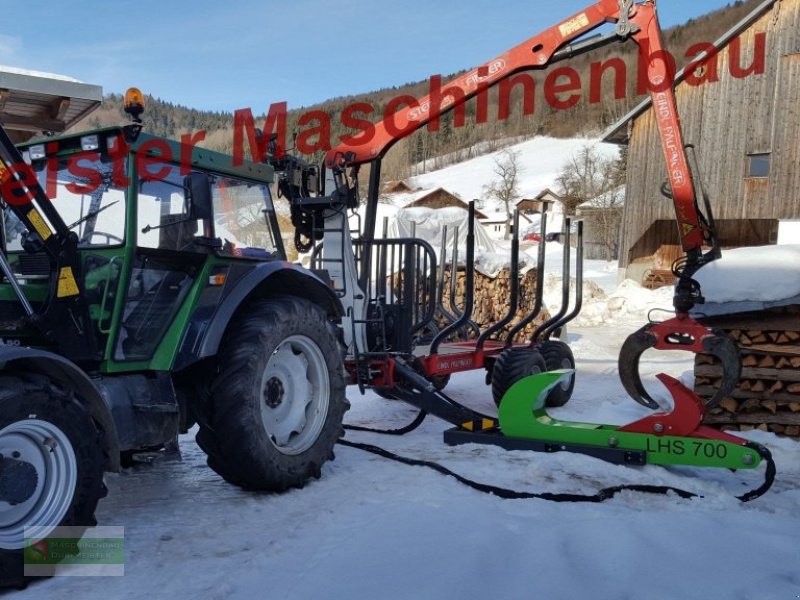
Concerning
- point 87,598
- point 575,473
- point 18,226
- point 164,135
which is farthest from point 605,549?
point 18,226

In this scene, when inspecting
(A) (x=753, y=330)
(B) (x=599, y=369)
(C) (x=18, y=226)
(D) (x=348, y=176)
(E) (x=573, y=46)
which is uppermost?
(E) (x=573, y=46)

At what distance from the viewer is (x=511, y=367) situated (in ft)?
21.7

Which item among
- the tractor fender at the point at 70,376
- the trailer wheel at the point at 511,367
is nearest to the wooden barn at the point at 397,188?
the trailer wheel at the point at 511,367

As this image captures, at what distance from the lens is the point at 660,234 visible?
21109 millimetres

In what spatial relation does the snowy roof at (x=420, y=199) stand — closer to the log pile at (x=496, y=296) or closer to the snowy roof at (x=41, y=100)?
the log pile at (x=496, y=296)

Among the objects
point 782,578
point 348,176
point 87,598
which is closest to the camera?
point 87,598

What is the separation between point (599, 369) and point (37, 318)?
7902 mm

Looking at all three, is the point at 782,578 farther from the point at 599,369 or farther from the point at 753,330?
the point at 599,369

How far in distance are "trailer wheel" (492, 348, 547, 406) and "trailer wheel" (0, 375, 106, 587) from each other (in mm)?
4307

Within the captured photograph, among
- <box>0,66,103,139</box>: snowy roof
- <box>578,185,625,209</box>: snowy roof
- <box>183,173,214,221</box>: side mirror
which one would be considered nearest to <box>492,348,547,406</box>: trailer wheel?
<box>183,173,214,221</box>: side mirror

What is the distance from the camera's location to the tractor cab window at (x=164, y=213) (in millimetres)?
3635

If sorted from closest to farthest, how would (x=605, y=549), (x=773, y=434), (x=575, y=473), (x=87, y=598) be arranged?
(x=87, y=598), (x=605, y=549), (x=575, y=473), (x=773, y=434)

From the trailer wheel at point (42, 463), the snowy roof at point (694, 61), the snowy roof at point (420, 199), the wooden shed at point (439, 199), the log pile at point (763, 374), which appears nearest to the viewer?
the trailer wheel at point (42, 463)
